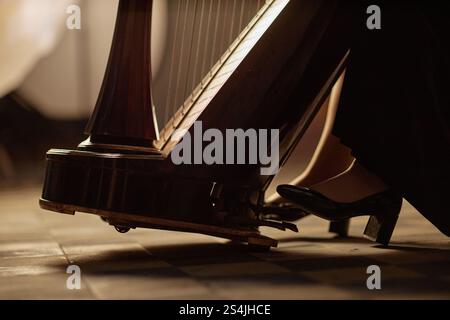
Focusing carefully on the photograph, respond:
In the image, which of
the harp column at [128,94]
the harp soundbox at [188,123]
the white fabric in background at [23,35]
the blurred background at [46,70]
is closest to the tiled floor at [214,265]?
the harp soundbox at [188,123]

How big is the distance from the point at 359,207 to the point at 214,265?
0.46 meters

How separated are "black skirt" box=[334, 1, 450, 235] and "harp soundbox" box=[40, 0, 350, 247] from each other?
17 cm

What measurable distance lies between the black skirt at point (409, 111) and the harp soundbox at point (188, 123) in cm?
17

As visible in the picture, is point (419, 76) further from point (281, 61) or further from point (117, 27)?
point (117, 27)

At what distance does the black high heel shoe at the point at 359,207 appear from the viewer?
A: 1.90m

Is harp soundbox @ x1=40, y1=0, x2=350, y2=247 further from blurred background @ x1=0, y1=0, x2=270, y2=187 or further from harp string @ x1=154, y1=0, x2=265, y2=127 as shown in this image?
blurred background @ x1=0, y1=0, x2=270, y2=187

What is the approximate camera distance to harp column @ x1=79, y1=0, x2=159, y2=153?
1.77 metres

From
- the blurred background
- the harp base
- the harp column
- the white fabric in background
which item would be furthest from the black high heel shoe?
the white fabric in background

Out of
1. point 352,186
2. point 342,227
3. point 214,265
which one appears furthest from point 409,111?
point 214,265

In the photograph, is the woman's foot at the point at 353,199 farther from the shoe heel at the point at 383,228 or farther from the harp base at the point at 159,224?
the harp base at the point at 159,224

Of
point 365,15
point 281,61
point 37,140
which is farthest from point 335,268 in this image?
point 37,140

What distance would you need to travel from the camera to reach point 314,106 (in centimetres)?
194

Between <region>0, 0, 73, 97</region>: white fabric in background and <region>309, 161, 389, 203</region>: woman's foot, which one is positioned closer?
<region>309, 161, 389, 203</region>: woman's foot

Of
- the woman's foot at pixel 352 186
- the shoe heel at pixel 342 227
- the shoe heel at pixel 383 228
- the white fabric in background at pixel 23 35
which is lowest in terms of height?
the shoe heel at pixel 342 227
